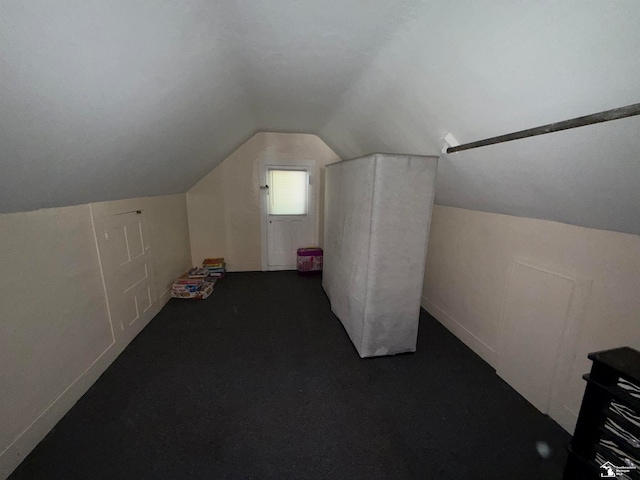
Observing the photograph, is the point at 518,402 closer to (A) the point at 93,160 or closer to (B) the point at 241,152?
Result: (A) the point at 93,160

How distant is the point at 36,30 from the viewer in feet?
2.38

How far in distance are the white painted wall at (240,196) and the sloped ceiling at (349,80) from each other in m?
2.04

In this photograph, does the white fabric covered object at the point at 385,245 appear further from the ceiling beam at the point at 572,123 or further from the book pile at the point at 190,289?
the book pile at the point at 190,289

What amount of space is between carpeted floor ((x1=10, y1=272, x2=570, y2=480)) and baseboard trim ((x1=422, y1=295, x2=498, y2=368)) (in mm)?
74

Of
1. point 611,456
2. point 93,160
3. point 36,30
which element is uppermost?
point 36,30

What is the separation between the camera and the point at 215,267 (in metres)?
4.13

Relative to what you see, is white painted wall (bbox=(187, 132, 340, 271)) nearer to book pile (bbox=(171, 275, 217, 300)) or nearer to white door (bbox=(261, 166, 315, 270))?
white door (bbox=(261, 166, 315, 270))

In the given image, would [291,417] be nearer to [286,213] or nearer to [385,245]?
[385,245]

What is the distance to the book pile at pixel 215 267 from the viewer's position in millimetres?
4117

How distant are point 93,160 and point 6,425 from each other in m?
1.51

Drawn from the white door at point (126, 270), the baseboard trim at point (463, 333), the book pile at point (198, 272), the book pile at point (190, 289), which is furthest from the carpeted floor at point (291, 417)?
the book pile at point (198, 272)

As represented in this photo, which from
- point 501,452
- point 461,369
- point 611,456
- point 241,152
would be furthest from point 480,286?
point 241,152

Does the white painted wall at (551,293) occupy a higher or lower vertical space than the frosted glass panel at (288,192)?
lower

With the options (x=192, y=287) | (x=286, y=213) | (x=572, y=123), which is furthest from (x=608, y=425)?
(x=286, y=213)
